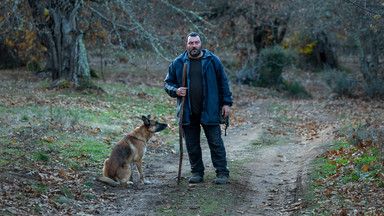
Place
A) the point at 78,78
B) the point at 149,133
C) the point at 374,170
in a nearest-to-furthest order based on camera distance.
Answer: the point at 374,170 < the point at 149,133 < the point at 78,78

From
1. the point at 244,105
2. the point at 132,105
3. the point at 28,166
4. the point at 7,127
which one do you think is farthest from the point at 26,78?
the point at 28,166

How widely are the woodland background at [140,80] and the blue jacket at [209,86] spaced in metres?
1.71

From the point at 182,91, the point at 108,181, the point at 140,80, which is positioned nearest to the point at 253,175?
the point at 182,91

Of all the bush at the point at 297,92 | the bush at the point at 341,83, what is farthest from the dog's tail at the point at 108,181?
the bush at the point at 297,92

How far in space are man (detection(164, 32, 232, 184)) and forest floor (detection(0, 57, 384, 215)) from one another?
769mm

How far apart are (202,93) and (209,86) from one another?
17cm

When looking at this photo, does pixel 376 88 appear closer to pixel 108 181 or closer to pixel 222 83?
pixel 222 83

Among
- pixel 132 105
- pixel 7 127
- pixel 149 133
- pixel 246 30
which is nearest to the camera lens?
pixel 149 133

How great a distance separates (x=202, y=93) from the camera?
7730mm

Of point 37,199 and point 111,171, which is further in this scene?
point 111,171

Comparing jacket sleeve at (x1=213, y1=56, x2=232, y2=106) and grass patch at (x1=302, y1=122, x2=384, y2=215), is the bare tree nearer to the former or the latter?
grass patch at (x1=302, y1=122, x2=384, y2=215)

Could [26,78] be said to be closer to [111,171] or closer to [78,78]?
[78,78]

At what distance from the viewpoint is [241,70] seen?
26109 millimetres

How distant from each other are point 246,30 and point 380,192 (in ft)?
65.7
